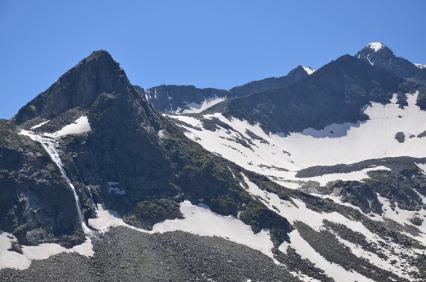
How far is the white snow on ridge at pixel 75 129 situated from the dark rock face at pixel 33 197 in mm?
10597

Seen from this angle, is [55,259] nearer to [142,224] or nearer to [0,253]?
[0,253]

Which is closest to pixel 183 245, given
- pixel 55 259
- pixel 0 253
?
pixel 55 259

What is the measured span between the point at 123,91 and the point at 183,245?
54508mm

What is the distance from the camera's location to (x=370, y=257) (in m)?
131

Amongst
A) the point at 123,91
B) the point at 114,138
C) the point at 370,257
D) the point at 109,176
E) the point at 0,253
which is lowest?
the point at 0,253

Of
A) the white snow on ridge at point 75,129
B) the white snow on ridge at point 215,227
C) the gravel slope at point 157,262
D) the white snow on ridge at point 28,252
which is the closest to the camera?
the white snow on ridge at point 28,252

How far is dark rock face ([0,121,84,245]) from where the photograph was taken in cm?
10588

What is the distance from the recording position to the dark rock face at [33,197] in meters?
106

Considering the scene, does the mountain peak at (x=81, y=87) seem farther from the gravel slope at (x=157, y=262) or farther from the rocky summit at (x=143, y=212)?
the gravel slope at (x=157, y=262)

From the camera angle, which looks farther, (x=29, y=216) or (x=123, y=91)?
(x=123, y=91)

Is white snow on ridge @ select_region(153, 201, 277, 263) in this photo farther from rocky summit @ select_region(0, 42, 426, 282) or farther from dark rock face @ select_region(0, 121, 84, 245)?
dark rock face @ select_region(0, 121, 84, 245)

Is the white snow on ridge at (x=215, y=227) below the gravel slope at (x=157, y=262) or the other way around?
the other way around

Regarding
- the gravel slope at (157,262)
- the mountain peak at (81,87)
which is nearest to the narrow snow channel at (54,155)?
the gravel slope at (157,262)

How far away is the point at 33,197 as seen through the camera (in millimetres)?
112312
